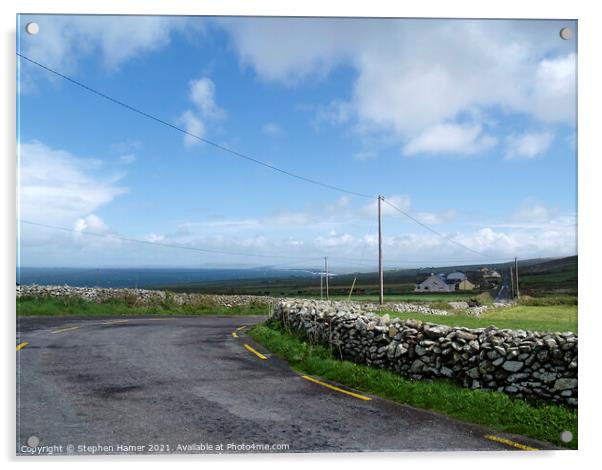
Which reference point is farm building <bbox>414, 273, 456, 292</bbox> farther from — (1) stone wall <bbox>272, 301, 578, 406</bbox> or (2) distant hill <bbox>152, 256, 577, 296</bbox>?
(1) stone wall <bbox>272, 301, 578, 406</bbox>

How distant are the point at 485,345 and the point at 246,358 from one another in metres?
6.17

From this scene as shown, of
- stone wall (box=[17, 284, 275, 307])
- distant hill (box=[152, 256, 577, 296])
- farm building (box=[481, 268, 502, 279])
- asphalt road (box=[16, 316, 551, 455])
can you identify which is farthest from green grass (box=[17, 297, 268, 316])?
farm building (box=[481, 268, 502, 279])

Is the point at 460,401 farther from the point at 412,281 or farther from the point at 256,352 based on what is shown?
the point at 412,281

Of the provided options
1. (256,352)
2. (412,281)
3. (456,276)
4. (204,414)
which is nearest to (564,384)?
(204,414)

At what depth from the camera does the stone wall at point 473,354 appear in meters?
7.08

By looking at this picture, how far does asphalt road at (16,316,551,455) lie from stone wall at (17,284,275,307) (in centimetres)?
1852

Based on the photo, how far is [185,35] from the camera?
700 cm

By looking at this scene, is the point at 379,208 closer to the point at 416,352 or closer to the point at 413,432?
the point at 416,352

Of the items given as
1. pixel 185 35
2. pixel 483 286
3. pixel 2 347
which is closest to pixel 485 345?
pixel 185 35

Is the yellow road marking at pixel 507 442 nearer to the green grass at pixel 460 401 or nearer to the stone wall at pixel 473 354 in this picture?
the green grass at pixel 460 401

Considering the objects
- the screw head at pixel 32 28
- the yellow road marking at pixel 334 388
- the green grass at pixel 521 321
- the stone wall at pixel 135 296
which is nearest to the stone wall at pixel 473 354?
the green grass at pixel 521 321

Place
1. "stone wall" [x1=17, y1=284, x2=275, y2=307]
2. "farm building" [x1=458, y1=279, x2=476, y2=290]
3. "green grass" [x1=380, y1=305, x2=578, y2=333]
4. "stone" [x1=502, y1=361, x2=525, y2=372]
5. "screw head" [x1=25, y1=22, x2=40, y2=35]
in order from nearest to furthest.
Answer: "screw head" [x1=25, y1=22, x2=40, y2=35] < "stone" [x1=502, y1=361, x2=525, y2=372] < "green grass" [x1=380, y1=305, x2=578, y2=333] < "stone wall" [x1=17, y1=284, x2=275, y2=307] < "farm building" [x1=458, y1=279, x2=476, y2=290]

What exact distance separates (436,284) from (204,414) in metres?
70.9

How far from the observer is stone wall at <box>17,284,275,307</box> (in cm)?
2781
